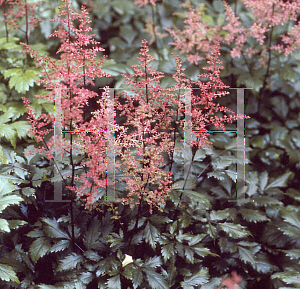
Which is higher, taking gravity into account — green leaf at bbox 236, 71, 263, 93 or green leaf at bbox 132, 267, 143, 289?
green leaf at bbox 236, 71, 263, 93

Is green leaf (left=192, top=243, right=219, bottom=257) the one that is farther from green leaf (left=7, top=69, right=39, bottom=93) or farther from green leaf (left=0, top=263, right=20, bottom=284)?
green leaf (left=7, top=69, right=39, bottom=93)

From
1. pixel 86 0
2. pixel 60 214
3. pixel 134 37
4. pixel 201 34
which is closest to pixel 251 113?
pixel 201 34

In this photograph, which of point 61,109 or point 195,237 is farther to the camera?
point 195,237

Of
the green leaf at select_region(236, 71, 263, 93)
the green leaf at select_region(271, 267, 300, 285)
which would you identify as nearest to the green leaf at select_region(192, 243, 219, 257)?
the green leaf at select_region(271, 267, 300, 285)

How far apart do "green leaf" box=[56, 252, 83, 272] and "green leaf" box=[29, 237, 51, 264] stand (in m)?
0.09

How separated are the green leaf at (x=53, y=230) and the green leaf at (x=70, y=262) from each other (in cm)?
9

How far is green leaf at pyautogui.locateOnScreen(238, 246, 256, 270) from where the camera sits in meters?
1.50

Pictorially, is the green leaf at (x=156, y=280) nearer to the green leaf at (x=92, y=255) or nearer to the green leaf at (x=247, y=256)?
the green leaf at (x=92, y=255)

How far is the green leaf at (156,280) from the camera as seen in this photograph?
121 cm

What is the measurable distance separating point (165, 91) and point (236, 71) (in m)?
1.26

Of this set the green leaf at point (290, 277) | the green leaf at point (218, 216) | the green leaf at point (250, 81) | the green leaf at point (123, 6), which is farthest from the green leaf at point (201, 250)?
the green leaf at point (123, 6)

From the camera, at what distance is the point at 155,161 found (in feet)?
3.86

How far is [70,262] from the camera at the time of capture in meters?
1.29

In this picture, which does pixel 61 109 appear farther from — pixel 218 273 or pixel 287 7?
Answer: pixel 287 7
